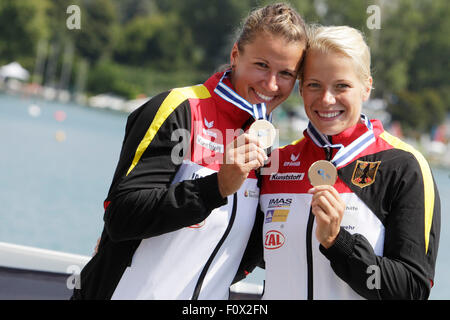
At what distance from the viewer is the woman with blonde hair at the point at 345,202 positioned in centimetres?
198

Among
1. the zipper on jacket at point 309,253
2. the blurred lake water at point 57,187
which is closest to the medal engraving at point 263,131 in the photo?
the zipper on jacket at point 309,253

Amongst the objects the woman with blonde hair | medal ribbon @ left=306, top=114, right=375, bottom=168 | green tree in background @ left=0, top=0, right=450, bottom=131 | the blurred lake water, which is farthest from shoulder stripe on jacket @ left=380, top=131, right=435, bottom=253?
green tree in background @ left=0, top=0, right=450, bottom=131

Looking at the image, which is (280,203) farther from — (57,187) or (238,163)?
(57,187)

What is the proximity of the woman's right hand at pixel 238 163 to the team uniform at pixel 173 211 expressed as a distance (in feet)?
0.13

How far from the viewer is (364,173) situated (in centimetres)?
217

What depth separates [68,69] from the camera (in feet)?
171

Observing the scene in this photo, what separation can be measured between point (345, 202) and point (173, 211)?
663 mm

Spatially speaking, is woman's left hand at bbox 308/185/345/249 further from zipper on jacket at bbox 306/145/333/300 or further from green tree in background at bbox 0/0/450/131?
green tree in background at bbox 0/0/450/131

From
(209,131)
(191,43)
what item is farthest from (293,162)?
(191,43)

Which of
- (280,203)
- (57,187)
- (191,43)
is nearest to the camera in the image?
(280,203)

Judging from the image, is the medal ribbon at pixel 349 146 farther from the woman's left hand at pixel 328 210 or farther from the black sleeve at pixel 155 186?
the black sleeve at pixel 155 186

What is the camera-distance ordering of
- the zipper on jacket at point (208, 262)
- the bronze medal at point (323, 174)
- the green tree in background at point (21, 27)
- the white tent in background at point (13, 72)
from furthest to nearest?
the green tree in background at point (21, 27), the white tent in background at point (13, 72), the zipper on jacket at point (208, 262), the bronze medal at point (323, 174)

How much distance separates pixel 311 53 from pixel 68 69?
52.5 m
